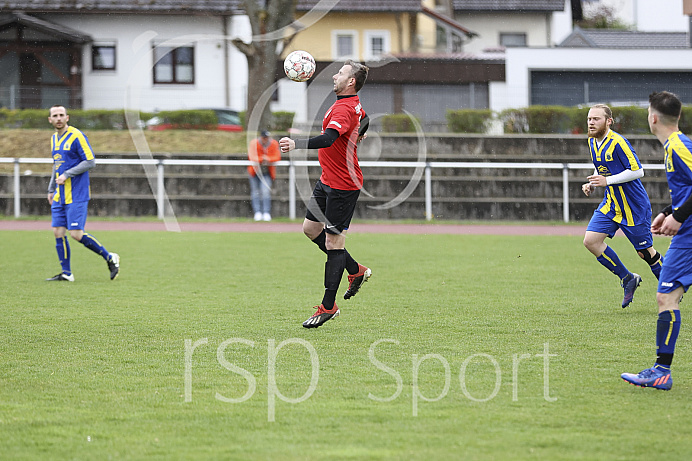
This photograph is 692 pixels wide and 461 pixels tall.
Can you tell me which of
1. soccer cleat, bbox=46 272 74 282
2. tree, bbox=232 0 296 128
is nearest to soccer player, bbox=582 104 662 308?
soccer cleat, bbox=46 272 74 282

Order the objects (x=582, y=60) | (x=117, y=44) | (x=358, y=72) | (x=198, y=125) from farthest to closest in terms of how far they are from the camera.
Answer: (x=117, y=44)
(x=582, y=60)
(x=198, y=125)
(x=358, y=72)

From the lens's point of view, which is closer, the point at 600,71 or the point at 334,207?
the point at 334,207

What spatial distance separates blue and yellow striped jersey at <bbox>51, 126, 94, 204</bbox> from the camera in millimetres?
10359

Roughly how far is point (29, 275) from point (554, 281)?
6558 mm

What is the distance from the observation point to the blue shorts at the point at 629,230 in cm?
852

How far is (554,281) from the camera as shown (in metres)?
10.4

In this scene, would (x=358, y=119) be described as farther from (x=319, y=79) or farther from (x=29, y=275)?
(x=319, y=79)

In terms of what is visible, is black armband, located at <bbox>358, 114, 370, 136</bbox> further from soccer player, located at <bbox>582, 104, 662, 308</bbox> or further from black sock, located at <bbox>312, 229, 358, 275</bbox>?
soccer player, located at <bbox>582, 104, 662, 308</bbox>

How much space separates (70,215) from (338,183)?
4.36 m

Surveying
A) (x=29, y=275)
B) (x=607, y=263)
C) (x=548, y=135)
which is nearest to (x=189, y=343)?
(x=607, y=263)

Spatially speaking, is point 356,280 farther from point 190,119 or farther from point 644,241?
point 190,119

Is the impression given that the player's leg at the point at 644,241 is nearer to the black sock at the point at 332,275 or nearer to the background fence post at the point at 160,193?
the black sock at the point at 332,275

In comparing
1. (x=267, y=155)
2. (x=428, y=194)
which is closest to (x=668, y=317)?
(x=428, y=194)

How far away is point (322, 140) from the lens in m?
6.77
